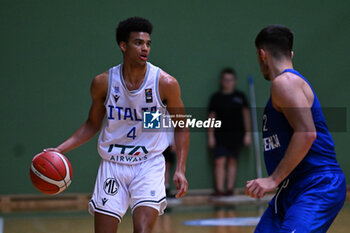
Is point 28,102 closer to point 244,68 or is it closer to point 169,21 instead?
point 169,21

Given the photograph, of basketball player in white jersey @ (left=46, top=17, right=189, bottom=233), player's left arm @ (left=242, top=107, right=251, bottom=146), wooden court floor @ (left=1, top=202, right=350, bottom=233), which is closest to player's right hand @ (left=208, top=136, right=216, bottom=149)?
player's left arm @ (left=242, top=107, right=251, bottom=146)

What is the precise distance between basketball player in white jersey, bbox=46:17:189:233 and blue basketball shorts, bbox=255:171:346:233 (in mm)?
1073

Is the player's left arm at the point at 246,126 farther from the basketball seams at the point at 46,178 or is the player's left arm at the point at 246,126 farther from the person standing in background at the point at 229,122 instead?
the basketball seams at the point at 46,178

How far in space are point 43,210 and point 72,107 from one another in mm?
1770

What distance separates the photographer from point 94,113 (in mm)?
4258

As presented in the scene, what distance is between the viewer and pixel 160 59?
29.7 feet

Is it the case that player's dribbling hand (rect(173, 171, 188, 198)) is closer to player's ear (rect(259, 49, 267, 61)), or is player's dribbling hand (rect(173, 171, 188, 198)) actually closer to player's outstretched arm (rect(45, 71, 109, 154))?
player's outstretched arm (rect(45, 71, 109, 154))

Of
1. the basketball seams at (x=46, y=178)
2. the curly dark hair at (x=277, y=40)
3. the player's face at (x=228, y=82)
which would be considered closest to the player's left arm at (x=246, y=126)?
the player's face at (x=228, y=82)

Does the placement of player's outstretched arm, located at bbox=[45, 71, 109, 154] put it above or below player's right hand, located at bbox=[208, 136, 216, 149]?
above

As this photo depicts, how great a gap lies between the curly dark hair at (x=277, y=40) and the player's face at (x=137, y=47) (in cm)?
135

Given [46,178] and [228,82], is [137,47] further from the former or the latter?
[228,82]

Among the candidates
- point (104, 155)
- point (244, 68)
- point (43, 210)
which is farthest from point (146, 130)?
point (244, 68)

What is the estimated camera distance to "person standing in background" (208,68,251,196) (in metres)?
9.00

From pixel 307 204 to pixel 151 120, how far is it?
1627 millimetres
